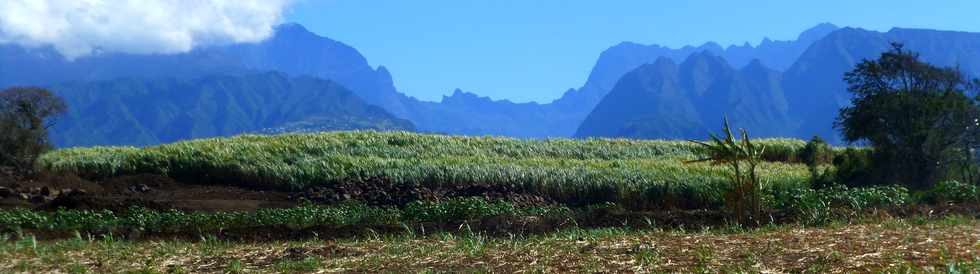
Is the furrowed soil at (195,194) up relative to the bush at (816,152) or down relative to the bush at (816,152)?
down

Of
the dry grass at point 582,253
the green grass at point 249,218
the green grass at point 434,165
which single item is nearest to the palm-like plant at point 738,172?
the dry grass at point 582,253

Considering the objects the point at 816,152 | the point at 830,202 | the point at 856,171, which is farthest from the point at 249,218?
the point at 816,152

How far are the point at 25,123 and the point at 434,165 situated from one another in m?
10.9

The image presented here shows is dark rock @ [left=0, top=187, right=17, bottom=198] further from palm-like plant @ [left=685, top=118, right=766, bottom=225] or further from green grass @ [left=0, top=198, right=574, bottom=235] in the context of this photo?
palm-like plant @ [left=685, top=118, right=766, bottom=225]

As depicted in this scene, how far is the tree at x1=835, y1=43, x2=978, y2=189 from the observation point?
18500 mm

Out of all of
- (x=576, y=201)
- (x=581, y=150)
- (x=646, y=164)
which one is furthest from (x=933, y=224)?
(x=581, y=150)

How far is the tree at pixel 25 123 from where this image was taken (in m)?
21.3

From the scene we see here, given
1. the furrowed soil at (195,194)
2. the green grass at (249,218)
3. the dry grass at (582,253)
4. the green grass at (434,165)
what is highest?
the green grass at (434,165)

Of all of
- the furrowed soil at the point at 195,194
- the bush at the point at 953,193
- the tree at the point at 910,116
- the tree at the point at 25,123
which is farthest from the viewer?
the tree at the point at 25,123

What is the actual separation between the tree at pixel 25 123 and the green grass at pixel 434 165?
942 mm

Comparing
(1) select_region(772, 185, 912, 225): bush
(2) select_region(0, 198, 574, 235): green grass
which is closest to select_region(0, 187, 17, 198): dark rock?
(2) select_region(0, 198, 574, 235): green grass

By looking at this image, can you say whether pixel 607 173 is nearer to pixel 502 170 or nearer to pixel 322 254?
pixel 502 170

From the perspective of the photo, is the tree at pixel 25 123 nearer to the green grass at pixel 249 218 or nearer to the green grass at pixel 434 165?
the green grass at pixel 434 165

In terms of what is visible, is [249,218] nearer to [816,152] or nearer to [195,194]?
[195,194]
